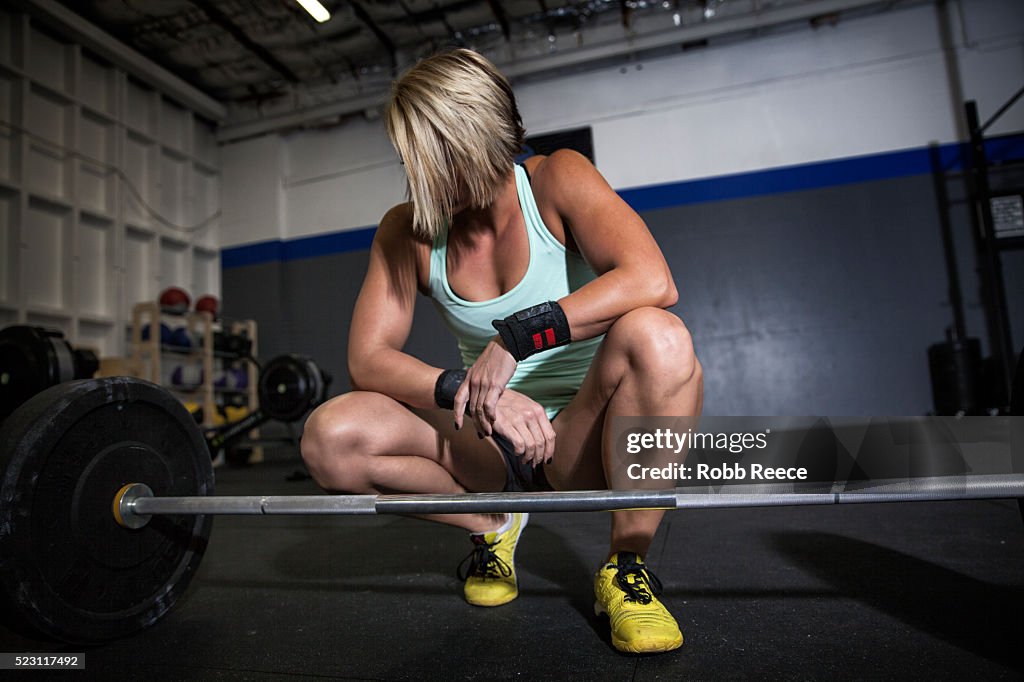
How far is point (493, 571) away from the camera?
1182 mm

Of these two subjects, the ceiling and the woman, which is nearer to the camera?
the woman

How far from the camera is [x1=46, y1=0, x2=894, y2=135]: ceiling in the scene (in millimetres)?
4590

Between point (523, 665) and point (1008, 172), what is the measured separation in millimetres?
4915

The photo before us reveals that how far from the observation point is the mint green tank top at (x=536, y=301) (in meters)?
1.10

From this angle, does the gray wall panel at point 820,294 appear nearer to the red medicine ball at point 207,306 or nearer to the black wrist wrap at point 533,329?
the red medicine ball at point 207,306

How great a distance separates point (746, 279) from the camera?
4559mm

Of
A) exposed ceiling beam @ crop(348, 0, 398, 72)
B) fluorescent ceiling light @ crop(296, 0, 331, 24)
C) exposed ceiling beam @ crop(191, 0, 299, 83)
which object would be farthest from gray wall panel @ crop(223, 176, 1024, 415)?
exposed ceiling beam @ crop(191, 0, 299, 83)

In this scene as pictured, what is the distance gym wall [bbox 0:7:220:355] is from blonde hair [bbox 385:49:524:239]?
4550 millimetres

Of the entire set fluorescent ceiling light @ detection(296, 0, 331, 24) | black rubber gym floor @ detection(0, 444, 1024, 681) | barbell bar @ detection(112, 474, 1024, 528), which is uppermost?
fluorescent ceiling light @ detection(296, 0, 331, 24)

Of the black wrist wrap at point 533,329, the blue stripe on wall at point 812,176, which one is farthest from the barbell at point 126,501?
the blue stripe on wall at point 812,176

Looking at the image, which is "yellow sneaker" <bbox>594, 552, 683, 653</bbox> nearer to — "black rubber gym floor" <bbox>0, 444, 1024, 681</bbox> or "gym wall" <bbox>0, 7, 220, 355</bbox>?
"black rubber gym floor" <bbox>0, 444, 1024, 681</bbox>

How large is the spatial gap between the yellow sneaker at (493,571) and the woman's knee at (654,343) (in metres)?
0.50

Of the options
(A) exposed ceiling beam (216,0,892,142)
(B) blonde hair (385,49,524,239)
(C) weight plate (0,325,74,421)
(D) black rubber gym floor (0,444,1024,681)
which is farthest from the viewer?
(A) exposed ceiling beam (216,0,892,142)

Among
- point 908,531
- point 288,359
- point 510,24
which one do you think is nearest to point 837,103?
point 510,24
